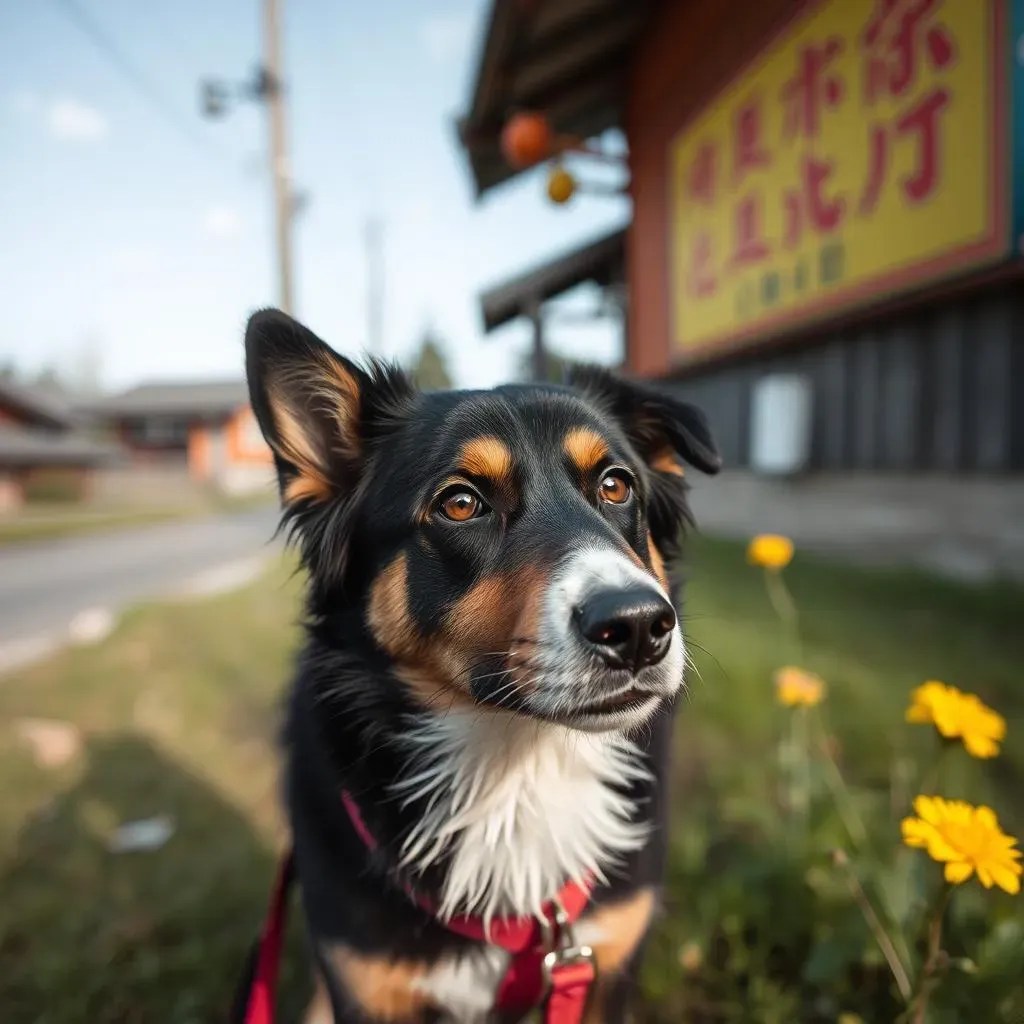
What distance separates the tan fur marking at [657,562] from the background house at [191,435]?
106 feet

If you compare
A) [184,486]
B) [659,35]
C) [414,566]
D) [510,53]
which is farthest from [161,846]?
[184,486]

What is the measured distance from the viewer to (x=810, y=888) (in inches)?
79.8

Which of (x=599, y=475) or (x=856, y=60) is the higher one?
(x=856, y=60)

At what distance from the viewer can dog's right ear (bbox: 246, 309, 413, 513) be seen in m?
1.59

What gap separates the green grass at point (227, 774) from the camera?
2125 mm

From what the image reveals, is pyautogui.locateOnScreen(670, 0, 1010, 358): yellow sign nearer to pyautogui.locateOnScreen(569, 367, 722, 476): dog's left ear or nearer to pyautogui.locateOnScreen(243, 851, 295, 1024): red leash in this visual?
pyautogui.locateOnScreen(569, 367, 722, 476): dog's left ear

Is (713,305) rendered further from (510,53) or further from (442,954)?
(442,954)

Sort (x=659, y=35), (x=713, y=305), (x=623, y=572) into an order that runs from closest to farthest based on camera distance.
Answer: (x=623, y=572) < (x=713, y=305) < (x=659, y=35)

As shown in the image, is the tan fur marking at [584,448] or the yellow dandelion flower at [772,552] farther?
the yellow dandelion flower at [772,552]

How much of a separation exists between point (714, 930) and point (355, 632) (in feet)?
5.00

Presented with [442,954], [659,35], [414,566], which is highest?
[659,35]

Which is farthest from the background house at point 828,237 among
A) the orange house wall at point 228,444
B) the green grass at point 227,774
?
the orange house wall at point 228,444

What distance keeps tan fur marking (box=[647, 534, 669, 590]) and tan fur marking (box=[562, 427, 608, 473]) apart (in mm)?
296

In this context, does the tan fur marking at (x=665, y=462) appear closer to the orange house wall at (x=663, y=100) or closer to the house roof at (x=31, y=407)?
the orange house wall at (x=663, y=100)
